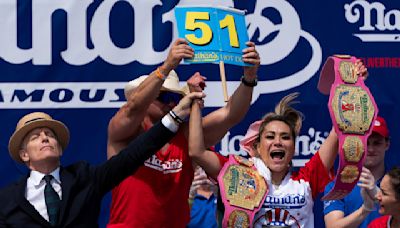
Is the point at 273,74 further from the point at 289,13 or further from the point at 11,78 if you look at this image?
the point at 11,78

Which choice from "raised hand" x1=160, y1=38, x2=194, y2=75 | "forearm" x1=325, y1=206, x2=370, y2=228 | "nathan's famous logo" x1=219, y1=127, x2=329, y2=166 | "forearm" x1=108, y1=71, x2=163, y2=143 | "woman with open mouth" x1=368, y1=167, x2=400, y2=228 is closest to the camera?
"raised hand" x1=160, y1=38, x2=194, y2=75

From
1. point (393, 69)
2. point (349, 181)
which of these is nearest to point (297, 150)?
point (393, 69)

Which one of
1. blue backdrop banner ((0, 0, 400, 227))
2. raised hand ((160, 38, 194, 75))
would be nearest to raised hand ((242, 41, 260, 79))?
raised hand ((160, 38, 194, 75))

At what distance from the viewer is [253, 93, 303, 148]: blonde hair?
20.7ft

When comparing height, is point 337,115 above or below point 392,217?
above

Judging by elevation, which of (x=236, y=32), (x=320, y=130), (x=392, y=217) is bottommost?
(x=392, y=217)

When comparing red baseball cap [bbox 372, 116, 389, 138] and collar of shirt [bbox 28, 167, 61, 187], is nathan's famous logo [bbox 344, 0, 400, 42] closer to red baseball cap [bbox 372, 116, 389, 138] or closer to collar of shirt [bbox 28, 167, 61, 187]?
red baseball cap [bbox 372, 116, 389, 138]

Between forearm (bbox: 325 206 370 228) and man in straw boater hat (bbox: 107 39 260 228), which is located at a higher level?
man in straw boater hat (bbox: 107 39 260 228)

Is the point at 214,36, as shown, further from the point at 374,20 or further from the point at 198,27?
the point at 374,20

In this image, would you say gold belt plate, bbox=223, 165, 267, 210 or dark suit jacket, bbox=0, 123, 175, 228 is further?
gold belt plate, bbox=223, 165, 267, 210

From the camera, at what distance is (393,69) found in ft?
25.1

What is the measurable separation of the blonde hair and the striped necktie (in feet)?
4.39

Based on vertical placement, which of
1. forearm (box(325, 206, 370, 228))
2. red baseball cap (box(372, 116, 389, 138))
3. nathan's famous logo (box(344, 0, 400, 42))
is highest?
nathan's famous logo (box(344, 0, 400, 42))

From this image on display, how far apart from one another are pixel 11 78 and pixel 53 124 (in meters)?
1.64
